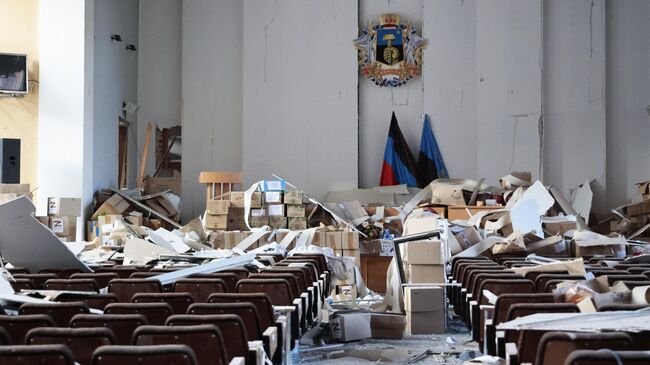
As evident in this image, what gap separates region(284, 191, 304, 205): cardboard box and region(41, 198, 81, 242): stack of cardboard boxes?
2993 mm

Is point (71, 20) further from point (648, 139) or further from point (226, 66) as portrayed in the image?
point (648, 139)

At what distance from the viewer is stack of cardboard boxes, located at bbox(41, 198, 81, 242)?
1228 centimetres

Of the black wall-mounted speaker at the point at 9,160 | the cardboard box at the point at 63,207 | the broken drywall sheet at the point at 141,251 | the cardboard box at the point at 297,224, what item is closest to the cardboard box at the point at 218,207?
the cardboard box at the point at 297,224

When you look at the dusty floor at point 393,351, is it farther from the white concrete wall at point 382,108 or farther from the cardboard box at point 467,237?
the white concrete wall at point 382,108

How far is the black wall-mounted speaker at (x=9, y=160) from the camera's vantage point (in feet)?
37.4

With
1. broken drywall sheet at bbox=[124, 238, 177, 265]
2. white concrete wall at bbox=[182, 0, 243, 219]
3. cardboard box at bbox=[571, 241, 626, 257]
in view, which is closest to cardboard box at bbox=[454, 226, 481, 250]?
cardboard box at bbox=[571, 241, 626, 257]

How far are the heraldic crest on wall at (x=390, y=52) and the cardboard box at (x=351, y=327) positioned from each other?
9.39 meters

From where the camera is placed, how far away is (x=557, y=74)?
16.6 meters

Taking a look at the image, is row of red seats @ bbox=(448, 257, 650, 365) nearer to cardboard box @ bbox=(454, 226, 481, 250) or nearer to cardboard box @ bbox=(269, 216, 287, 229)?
cardboard box @ bbox=(454, 226, 481, 250)

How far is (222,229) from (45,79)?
3410 mm

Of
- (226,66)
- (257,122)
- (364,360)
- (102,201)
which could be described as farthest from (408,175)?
(364,360)

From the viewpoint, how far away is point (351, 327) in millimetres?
7879

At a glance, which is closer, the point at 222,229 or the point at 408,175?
the point at 222,229

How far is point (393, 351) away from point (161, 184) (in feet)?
33.4
